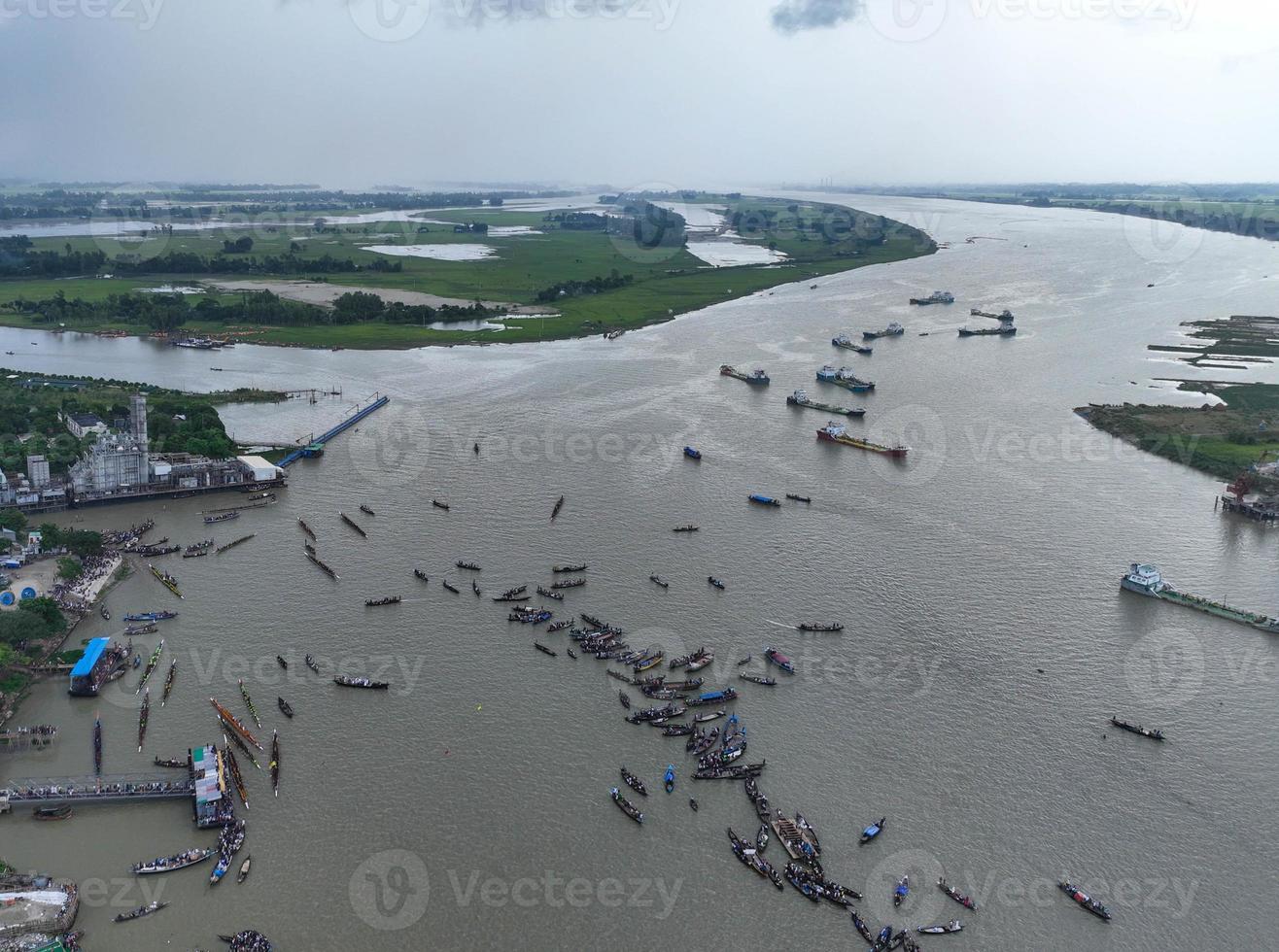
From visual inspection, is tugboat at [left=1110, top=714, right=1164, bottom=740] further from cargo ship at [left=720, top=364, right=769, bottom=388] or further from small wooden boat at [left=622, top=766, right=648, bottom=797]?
cargo ship at [left=720, top=364, right=769, bottom=388]

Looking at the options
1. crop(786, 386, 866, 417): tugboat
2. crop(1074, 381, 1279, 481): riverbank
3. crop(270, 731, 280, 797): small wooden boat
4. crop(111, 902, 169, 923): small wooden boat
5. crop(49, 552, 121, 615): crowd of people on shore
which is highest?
crop(1074, 381, 1279, 481): riverbank

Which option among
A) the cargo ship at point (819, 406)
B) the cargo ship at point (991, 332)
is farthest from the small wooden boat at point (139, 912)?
the cargo ship at point (991, 332)

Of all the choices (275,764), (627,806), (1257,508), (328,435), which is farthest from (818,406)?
(275,764)

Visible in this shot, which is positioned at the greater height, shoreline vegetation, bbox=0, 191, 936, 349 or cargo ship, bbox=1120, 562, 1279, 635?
shoreline vegetation, bbox=0, 191, 936, 349

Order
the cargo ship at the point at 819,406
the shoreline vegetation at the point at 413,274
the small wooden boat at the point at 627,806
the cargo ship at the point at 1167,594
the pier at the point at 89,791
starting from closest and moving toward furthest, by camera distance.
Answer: the small wooden boat at the point at 627,806 → the pier at the point at 89,791 → the cargo ship at the point at 1167,594 → the cargo ship at the point at 819,406 → the shoreline vegetation at the point at 413,274

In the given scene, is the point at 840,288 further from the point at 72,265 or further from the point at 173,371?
the point at 72,265

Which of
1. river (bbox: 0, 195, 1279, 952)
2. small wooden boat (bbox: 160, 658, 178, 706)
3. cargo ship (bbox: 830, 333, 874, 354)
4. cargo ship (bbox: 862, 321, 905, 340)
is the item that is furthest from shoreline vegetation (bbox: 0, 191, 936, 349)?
small wooden boat (bbox: 160, 658, 178, 706)

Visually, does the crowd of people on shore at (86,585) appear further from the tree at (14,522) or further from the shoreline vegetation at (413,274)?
the shoreline vegetation at (413,274)
